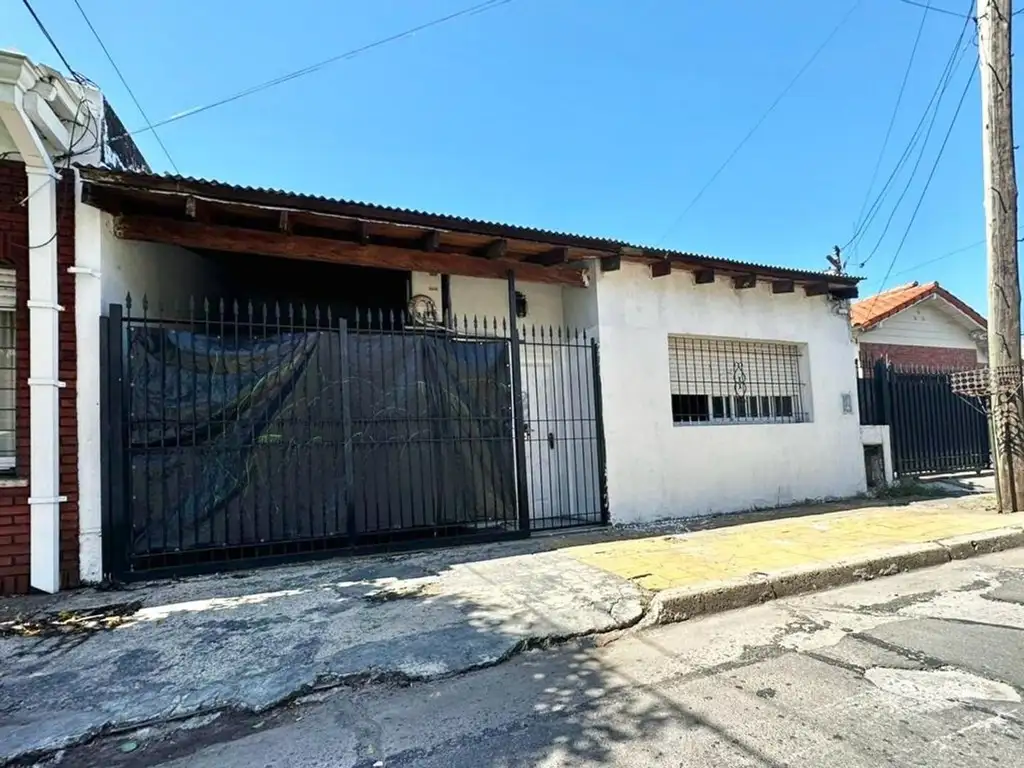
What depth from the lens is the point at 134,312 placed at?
21.5 feet

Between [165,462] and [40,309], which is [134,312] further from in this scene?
[165,462]

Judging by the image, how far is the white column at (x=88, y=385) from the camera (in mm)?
5266

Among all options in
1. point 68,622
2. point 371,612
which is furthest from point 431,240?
point 68,622

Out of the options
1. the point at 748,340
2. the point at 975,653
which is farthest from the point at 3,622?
the point at 748,340

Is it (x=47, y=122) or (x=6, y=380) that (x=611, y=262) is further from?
(x=6, y=380)

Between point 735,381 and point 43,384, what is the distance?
8.81 meters

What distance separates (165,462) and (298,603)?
2.07 metres

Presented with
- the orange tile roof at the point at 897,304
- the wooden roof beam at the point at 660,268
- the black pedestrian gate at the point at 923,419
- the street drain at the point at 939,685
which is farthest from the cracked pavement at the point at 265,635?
the orange tile roof at the point at 897,304

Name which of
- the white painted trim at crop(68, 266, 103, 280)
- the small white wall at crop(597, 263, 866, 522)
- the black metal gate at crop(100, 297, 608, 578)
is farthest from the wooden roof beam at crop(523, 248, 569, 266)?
the white painted trim at crop(68, 266, 103, 280)

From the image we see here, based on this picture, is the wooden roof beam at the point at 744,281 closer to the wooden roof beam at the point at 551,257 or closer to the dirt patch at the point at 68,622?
the wooden roof beam at the point at 551,257

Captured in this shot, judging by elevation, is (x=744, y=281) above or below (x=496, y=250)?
below

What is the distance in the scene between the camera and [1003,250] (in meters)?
7.66

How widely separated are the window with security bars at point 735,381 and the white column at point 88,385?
704 cm

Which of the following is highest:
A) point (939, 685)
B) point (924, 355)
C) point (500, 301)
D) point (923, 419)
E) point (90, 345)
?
point (500, 301)
